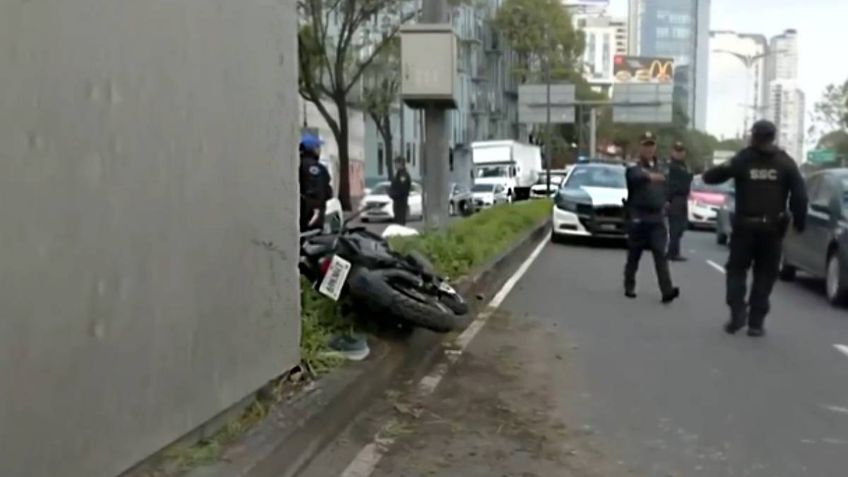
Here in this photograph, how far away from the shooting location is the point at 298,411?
554cm

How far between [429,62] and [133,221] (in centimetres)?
878

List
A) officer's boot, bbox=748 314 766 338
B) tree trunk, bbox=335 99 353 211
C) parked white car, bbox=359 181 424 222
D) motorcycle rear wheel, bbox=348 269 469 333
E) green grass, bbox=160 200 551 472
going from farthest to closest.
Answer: tree trunk, bbox=335 99 353 211
parked white car, bbox=359 181 424 222
officer's boot, bbox=748 314 766 338
motorcycle rear wheel, bbox=348 269 469 333
green grass, bbox=160 200 551 472

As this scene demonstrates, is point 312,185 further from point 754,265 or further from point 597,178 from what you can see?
point 597,178

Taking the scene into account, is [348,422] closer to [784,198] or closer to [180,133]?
[180,133]

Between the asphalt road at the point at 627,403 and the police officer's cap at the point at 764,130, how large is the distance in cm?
181

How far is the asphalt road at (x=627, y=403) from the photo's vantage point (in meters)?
5.38

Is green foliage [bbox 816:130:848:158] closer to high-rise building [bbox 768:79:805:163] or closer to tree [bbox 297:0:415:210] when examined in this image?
high-rise building [bbox 768:79:805:163]

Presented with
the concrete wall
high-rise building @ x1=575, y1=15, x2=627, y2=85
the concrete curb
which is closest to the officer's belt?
the concrete curb

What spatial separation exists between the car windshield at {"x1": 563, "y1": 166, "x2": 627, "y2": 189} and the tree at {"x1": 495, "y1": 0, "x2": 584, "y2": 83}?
49335 millimetres

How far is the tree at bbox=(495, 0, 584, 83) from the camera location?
70625 millimetres

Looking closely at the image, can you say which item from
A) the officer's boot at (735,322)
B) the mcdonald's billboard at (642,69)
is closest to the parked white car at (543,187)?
the mcdonald's billboard at (642,69)

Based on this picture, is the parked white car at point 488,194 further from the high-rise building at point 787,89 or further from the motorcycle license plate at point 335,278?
the high-rise building at point 787,89

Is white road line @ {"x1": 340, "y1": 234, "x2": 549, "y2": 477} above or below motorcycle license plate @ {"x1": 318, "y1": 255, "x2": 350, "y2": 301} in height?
below

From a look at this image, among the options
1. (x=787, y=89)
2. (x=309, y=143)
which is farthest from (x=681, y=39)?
(x=309, y=143)
